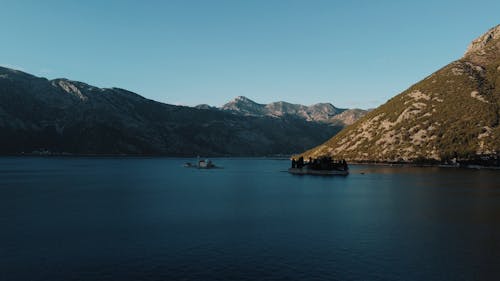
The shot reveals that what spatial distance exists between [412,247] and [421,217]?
3348cm

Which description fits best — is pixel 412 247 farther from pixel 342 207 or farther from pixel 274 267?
pixel 342 207

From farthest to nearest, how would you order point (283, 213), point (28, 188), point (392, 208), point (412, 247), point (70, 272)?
point (28, 188)
point (392, 208)
point (283, 213)
point (412, 247)
point (70, 272)

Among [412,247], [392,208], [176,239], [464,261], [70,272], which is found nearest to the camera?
[70,272]

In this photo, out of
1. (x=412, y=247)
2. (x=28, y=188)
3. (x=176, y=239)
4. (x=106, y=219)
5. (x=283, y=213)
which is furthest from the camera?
(x=28, y=188)

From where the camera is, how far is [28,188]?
162 meters

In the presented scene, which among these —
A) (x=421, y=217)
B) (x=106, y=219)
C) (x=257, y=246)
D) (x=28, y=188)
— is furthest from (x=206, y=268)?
(x=28, y=188)

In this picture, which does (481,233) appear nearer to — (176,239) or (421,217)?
(421,217)

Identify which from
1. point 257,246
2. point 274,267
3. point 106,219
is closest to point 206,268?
point 274,267

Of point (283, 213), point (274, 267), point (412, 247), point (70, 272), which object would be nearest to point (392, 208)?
point (283, 213)

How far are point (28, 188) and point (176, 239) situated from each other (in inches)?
4719

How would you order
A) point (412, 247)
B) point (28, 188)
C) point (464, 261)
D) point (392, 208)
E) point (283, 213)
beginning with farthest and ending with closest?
point (28, 188) < point (392, 208) < point (283, 213) < point (412, 247) < point (464, 261)

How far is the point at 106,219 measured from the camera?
3696 inches

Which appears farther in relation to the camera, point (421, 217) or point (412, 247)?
point (421, 217)

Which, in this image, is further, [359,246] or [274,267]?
[359,246]
